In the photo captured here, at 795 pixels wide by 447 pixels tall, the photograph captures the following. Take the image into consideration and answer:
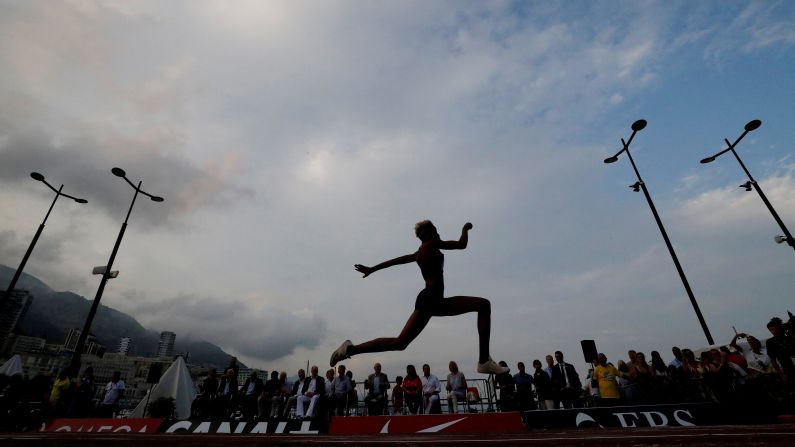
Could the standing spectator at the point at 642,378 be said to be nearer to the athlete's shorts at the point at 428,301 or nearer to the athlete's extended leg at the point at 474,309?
the athlete's extended leg at the point at 474,309

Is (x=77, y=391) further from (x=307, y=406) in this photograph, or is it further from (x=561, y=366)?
(x=561, y=366)

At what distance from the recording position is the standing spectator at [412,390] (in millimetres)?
11586

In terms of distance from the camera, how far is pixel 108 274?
14625mm

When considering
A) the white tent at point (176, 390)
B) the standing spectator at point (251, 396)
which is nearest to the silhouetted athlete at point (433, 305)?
the standing spectator at point (251, 396)

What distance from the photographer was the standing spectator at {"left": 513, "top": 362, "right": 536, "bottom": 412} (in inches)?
457

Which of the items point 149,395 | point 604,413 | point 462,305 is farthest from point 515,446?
point 149,395

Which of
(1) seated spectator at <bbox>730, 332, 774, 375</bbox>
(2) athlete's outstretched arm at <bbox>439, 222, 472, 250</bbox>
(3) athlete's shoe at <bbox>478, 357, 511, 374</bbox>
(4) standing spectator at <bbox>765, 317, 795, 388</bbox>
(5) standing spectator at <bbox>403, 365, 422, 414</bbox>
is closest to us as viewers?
(3) athlete's shoe at <bbox>478, 357, 511, 374</bbox>

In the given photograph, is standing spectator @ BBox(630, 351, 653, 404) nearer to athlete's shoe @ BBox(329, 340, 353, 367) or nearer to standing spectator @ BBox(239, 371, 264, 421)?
athlete's shoe @ BBox(329, 340, 353, 367)

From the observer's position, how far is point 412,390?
11641 mm

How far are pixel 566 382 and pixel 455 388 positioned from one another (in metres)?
3.53

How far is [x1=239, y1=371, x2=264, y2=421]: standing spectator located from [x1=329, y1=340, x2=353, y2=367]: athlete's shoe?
8935 mm

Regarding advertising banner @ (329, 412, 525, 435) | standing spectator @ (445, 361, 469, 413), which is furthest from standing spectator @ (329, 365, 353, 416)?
advertising banner @ (329, 412, 525, 435)

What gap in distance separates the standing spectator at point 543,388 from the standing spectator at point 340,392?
19.9 ft

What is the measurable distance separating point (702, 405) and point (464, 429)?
141 inches
